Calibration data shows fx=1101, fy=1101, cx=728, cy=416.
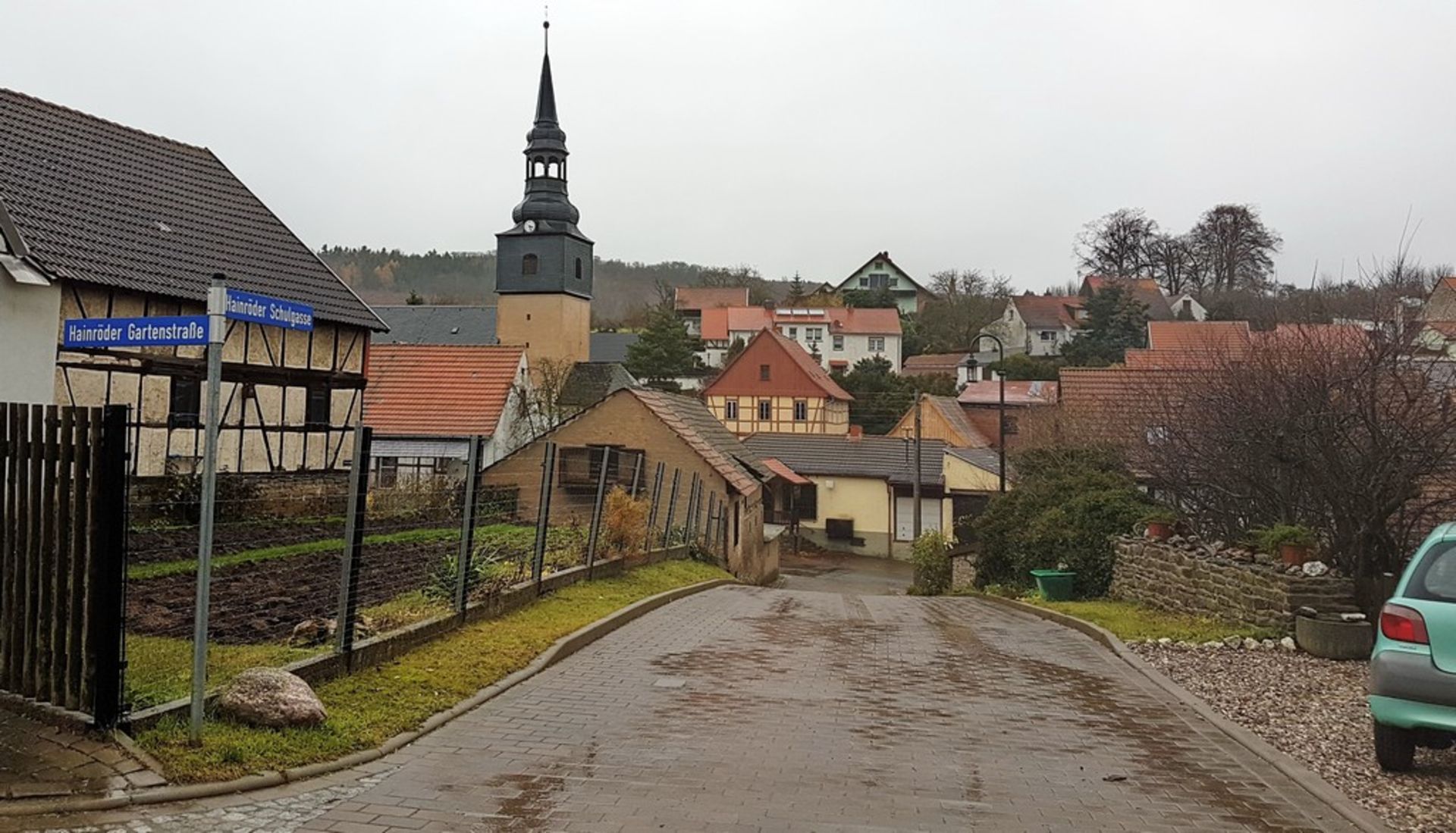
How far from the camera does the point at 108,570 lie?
18.9 ft

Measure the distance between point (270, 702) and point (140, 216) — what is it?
20.2m

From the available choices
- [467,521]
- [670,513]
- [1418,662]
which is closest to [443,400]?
[670,513]

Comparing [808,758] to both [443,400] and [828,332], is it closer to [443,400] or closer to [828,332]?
[443,400]

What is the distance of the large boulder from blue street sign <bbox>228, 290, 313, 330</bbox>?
6.96ft

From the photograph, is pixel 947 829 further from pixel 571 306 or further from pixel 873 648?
pixel 571 306

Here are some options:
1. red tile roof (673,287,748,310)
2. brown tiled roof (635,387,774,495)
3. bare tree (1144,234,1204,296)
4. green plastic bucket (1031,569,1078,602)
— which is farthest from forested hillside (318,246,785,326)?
green plastic bucket (1031,569,1078,602)

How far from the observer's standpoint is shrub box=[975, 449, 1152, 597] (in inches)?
707

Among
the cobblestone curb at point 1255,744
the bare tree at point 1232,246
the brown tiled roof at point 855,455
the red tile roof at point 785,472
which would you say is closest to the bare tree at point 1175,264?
the bare tree at point 1232,246

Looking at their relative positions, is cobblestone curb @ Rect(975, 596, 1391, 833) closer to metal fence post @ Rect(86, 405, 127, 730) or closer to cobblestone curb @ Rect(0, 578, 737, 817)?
cobblestone curb @ Rect(0, 578, 737, 817)

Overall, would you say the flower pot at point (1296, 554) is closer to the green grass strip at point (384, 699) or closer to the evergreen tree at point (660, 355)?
the green grass strip at point (384, 699)

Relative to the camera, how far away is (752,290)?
10438cm

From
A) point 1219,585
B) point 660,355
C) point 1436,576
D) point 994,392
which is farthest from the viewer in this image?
point 660,355

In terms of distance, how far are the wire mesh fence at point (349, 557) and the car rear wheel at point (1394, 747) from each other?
22.3 feet

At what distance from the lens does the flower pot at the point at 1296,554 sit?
12273mm
